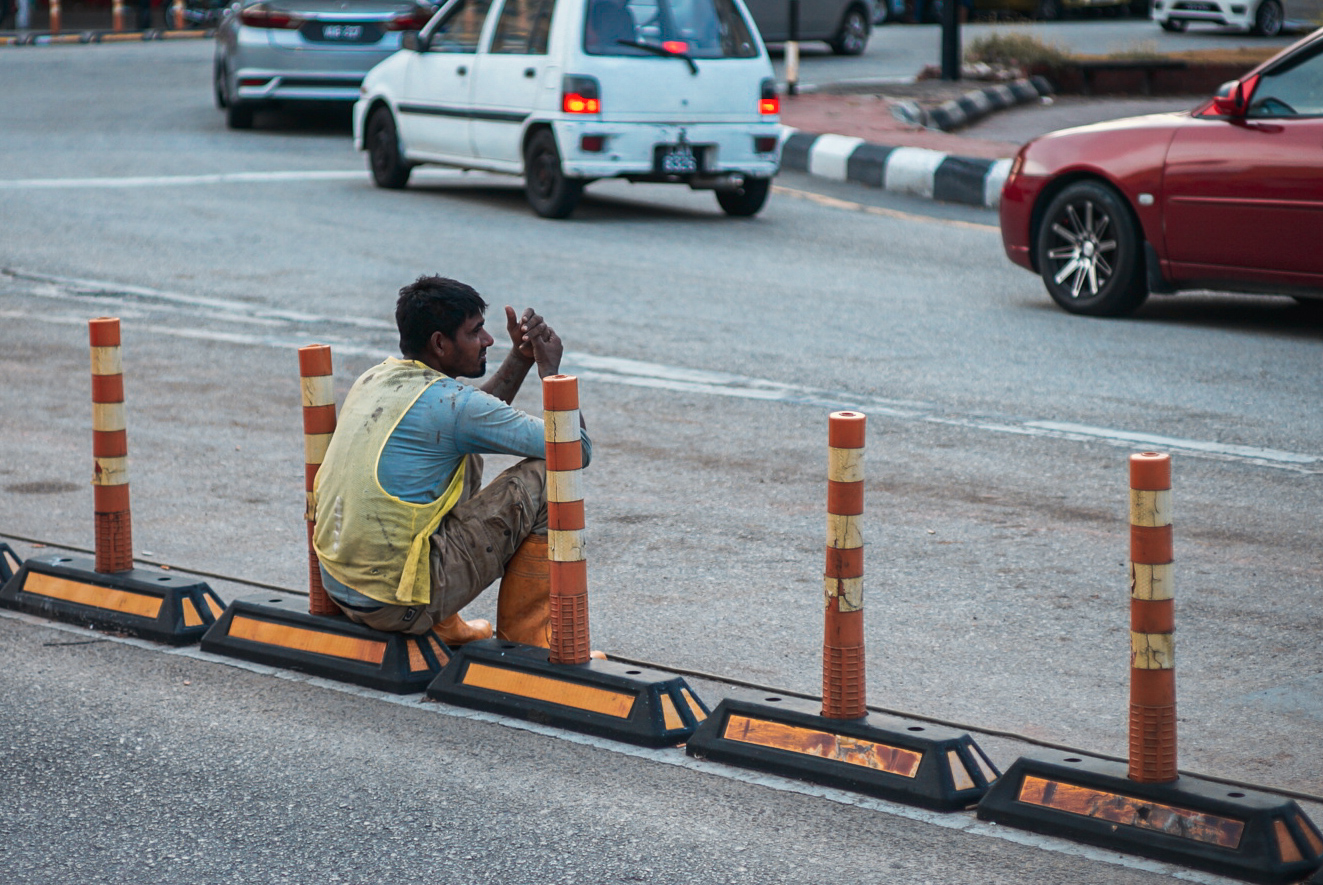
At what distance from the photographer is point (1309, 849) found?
361cm

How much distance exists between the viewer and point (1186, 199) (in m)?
9.34

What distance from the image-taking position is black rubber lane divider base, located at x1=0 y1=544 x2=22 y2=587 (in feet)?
18.9

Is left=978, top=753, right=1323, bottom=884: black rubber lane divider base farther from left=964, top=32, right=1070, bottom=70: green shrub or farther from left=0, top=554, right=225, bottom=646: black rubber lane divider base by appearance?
left=964, top=32, right=1070, bottom=70: green shrub

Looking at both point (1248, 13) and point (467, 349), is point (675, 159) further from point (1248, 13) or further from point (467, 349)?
point (1248, 13)

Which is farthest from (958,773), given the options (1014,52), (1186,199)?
(1014,52)

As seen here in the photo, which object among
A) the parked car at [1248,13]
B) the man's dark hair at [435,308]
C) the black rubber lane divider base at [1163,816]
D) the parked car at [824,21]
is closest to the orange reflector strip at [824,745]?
the black rubber lane divider base at [1163,816]

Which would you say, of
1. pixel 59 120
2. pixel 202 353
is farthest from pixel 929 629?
pixel 59 120

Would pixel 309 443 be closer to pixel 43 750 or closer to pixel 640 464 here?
pixel 43 750

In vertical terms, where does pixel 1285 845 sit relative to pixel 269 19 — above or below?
below

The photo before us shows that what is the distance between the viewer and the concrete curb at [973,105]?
740 inches

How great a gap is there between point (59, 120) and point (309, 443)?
15489mm

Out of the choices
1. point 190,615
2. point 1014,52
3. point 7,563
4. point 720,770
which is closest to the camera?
point 720,770

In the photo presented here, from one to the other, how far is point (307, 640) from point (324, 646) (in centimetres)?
7

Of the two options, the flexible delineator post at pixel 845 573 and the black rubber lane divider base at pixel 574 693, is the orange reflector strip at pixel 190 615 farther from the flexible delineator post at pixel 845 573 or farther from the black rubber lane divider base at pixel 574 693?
the flexible delineator post at pixel 845 573
